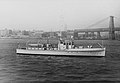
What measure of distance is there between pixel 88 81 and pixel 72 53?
2377 centimetres

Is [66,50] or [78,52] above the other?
[66,50]

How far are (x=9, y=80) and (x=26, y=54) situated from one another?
28.7 meters

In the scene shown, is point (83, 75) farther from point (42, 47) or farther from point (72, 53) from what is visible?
point (42, 47)

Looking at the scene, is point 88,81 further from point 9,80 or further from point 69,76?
point 9,80

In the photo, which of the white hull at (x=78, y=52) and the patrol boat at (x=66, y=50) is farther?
the patrol boat at (x=66, y=50)

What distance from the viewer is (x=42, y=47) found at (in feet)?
170

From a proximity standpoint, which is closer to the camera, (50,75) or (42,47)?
(50,75)

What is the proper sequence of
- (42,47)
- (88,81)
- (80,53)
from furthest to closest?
(42,47) → (80,53) → (88,81)

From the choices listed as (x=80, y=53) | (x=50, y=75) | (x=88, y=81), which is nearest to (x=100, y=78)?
(x=88, y=81)

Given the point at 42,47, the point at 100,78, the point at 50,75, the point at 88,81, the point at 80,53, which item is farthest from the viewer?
the point at 42,47

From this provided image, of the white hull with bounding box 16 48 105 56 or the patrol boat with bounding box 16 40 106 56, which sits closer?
the white hull with bounding box 16 48 105 56

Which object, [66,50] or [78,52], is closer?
[78,52]

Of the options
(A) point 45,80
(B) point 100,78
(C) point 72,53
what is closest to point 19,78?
(A) point 45,80

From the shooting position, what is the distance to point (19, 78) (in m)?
24.5
